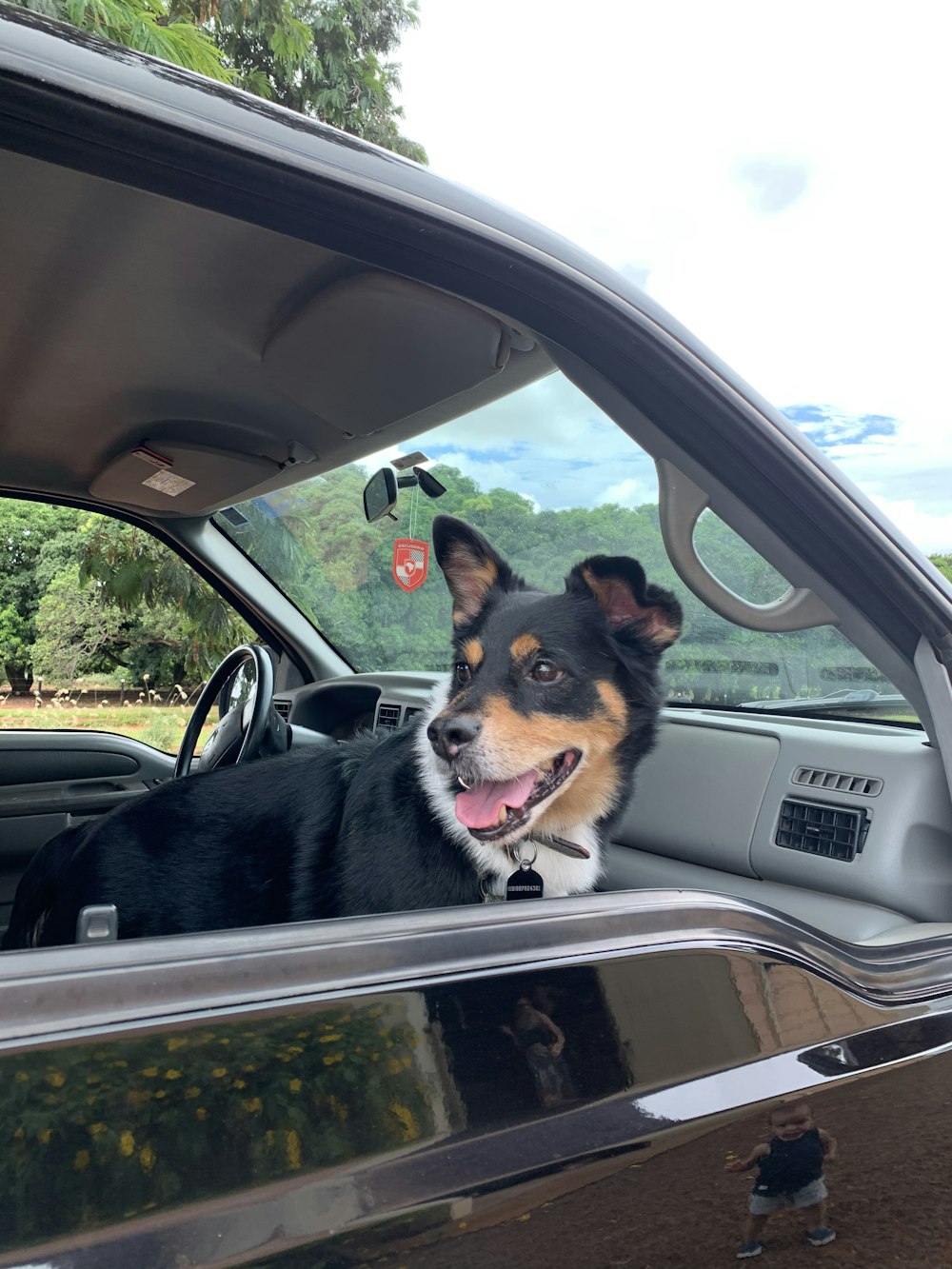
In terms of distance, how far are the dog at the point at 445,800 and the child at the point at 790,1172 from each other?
861mm

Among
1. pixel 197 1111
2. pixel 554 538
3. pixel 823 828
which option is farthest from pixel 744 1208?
pixel 554 538

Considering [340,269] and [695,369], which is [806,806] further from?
[340,269]

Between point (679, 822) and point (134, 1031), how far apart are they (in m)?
2.06

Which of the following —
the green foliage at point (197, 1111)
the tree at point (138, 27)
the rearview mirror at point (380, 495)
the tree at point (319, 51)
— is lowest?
the green foliage at point (197, 1111)

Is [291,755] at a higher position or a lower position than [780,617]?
lower

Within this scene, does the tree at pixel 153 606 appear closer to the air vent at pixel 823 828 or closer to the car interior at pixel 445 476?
the car interior at pixel 445 476

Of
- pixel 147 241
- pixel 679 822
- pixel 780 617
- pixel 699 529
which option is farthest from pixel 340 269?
pixel 679 822

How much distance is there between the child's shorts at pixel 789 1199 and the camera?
41.0 inches

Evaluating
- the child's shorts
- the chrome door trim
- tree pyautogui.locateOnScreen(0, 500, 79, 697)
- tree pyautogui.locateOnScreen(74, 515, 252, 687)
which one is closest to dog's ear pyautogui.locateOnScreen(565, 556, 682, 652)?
the chrome door trim

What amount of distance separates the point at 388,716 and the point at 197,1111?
3046 mm

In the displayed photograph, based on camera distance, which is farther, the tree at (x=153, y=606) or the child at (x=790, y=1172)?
Result: the tree at (x=153, y=606)

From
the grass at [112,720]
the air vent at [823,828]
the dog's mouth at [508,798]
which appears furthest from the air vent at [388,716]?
the air vent at [823,828]

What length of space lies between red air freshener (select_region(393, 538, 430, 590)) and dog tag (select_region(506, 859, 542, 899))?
1366mm

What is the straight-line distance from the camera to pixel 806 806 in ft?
7.34
